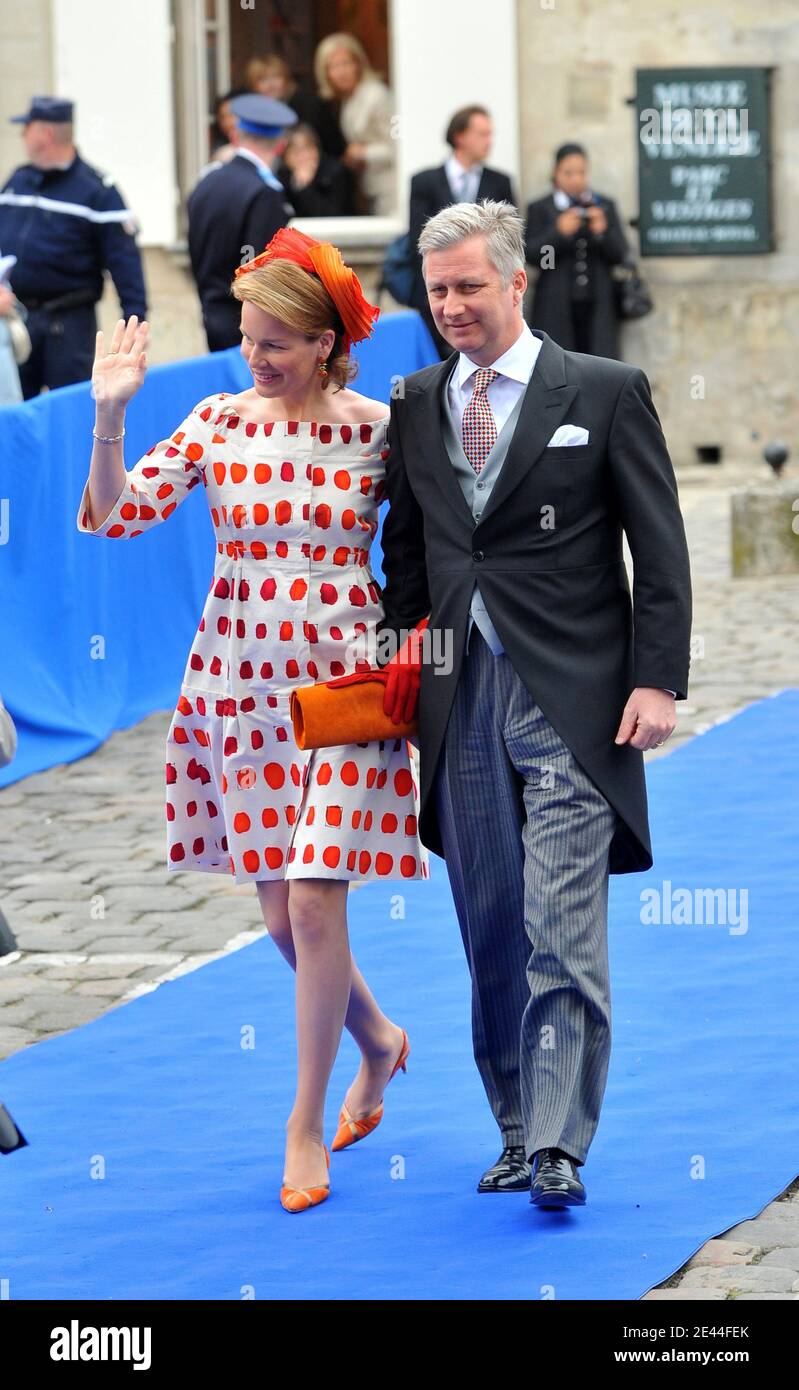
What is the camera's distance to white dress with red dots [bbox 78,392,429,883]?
201 inches

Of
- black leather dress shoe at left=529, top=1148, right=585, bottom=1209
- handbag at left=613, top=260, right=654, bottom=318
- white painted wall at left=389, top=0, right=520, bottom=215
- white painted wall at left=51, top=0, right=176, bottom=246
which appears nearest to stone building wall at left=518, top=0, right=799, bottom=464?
white painted wall at left=389, top=0, right=520, bottom=215

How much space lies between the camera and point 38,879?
8.18 m

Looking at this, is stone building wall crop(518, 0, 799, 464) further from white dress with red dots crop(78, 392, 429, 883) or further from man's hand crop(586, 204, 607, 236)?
white dress with red dots crop(78, 392, 429, 883)

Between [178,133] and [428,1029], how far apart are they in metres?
14.2

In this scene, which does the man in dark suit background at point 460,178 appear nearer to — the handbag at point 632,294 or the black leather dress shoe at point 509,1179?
the handbag at point 632,294

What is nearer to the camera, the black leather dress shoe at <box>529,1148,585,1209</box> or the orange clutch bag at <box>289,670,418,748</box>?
the black leather dress shoe at <box>529,1148,585,1209</box>

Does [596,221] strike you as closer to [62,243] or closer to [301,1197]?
[62,243]

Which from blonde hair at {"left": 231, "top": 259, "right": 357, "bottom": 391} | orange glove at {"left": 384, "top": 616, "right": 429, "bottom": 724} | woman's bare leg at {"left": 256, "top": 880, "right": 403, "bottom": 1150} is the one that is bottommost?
woman's bare leg at {"left": 256, "top": 880, "right": 403, "bottom": 1150}

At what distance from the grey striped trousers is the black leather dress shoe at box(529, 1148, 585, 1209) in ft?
0.10

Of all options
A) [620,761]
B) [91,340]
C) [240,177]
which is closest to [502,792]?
[620,761]

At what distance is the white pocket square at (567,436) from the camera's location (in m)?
4.84

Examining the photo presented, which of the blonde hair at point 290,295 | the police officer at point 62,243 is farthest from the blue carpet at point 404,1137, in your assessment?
the police officer at point 62,243

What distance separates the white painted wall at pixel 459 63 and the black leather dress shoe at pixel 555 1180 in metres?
15.0
